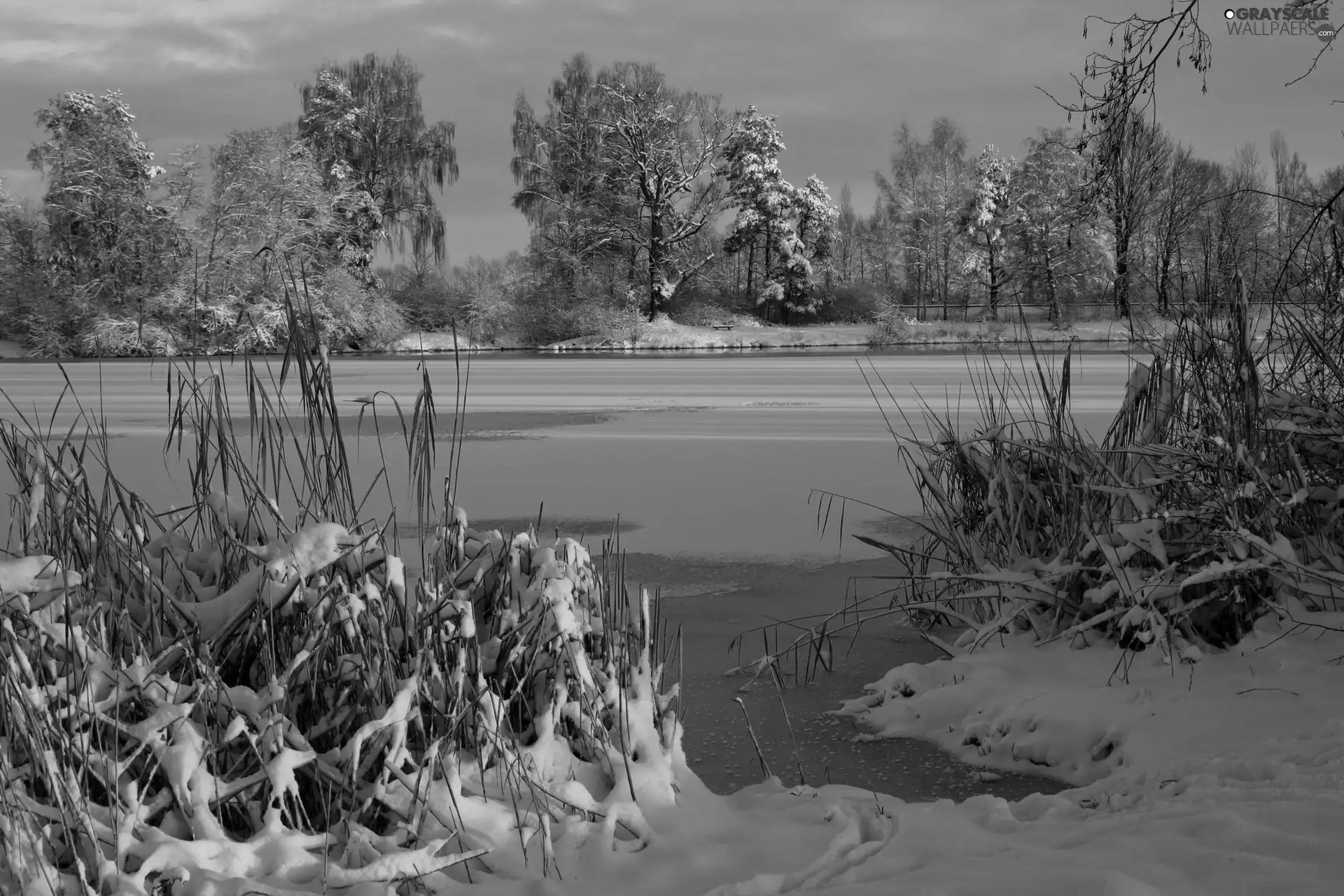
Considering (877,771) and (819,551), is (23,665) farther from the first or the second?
(819,551)

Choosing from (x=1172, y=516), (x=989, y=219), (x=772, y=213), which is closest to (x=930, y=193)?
(x=989, y=219)

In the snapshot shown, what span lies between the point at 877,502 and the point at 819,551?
4.00 ft

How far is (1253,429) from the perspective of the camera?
3.22m

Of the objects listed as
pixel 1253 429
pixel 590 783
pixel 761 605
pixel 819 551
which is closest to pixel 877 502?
pixel 819 551

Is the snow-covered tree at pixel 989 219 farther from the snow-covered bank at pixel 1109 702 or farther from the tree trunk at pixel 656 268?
the snow-covered bank at pixel 1109 702

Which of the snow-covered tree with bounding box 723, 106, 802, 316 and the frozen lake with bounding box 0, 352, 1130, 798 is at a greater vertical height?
the snow-covered tree with bounding box 723, 106, 802, 316

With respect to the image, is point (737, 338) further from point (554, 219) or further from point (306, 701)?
point (306, 701)

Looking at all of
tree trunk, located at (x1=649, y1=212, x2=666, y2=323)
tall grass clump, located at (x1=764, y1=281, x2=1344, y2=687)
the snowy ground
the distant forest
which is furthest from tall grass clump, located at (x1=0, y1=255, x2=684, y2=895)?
tree trunk, located at (x1=649, y1=212, x2=666, y2=323)

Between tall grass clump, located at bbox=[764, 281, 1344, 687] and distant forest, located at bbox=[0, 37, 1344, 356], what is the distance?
25368 millimetres

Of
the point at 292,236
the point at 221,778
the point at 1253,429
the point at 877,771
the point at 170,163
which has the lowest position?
the point at 877,771

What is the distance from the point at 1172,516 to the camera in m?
3.06

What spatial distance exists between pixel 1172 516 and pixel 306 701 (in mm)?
2286

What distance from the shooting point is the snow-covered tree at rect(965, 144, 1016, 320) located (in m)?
36.4

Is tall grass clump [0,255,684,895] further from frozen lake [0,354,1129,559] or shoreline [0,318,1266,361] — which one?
shoreline [0,318,1266,361]
